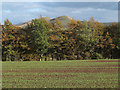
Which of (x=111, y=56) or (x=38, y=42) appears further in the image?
(x=111, y=56)

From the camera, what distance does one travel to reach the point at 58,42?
127ft

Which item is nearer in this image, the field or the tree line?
the field

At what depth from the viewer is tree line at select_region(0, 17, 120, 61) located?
38122mm

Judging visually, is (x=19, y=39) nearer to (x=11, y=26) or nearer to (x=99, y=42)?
(x=11, y=26)

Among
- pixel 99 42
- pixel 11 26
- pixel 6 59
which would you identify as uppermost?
pixel 11 26

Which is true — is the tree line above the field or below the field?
above

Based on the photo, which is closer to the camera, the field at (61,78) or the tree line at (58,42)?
the field at (61,78)

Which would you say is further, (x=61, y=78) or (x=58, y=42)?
(x=58, y=42)

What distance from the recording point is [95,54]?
3891 centimetres

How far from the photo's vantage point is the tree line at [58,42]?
3812 centimetres

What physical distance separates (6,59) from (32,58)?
397cm

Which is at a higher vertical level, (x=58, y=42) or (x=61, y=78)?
(x=58, y=42)

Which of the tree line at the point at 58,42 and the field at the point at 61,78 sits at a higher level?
the tree line at the point at 58,42

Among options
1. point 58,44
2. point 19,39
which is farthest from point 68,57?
point 19,39
